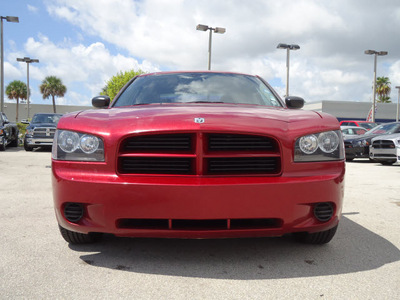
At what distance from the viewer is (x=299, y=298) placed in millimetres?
2172

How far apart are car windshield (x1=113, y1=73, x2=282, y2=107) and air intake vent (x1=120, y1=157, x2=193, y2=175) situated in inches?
45.6

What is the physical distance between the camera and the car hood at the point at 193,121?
2.56 metres

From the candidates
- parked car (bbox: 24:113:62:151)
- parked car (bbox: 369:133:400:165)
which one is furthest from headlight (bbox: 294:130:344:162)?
parked car (bbox: 24:113:62:151)

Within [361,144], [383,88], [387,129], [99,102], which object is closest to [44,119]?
[361,144]

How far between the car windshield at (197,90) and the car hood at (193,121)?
2.63 ft

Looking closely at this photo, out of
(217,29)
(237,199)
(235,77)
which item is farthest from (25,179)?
(217,29)

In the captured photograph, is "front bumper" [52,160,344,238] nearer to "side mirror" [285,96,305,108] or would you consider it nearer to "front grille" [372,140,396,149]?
"side mirror" [285,96,305,108]

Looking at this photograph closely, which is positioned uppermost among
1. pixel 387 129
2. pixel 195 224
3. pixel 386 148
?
pixel 387 129

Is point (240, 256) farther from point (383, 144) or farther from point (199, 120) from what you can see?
point (383, 144)

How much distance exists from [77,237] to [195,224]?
98 cm

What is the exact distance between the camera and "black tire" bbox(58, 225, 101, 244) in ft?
9.69

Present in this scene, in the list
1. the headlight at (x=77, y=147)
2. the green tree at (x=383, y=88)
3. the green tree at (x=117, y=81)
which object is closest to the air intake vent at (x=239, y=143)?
the headlight at (x=77, y=147)

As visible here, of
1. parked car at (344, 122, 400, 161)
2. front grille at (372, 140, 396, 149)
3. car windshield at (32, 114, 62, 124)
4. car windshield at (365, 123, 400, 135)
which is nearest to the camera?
front grille at (372, 140, 396, 149)

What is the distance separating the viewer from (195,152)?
2.52m
